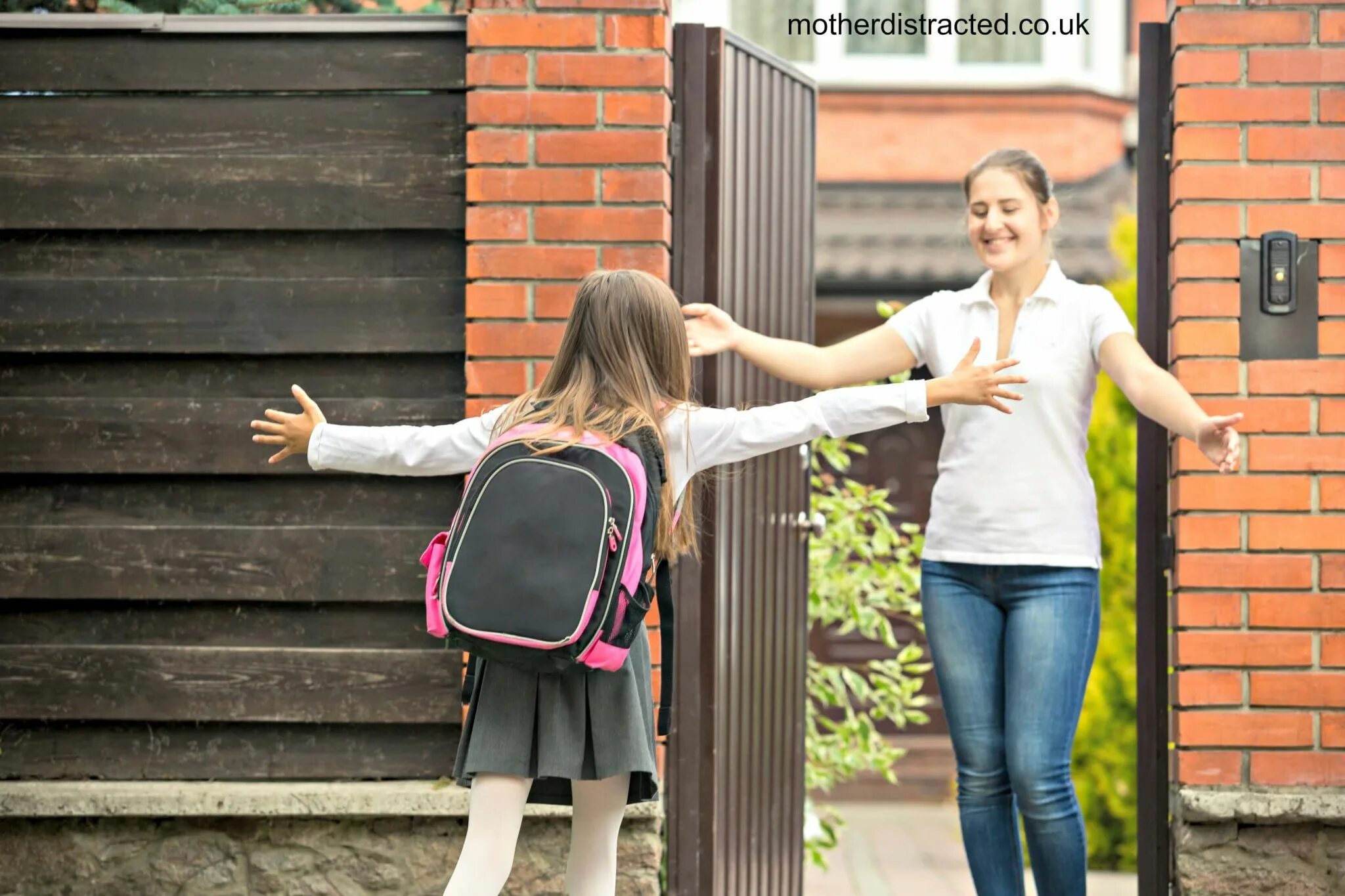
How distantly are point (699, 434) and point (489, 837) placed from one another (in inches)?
33.2

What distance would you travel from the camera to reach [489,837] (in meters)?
2.86

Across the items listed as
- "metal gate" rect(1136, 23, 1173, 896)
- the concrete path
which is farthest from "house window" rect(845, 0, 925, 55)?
"metal gate" rect(1136, 23, 1173, 896)

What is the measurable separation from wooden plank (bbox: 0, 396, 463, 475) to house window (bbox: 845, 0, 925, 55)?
25.5 ft

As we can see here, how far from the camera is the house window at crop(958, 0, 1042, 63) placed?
11062 millimetres

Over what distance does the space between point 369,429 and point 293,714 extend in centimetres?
109

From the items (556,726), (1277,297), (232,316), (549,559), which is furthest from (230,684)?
(1277,297)

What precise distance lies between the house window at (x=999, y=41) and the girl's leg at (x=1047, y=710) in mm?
8327

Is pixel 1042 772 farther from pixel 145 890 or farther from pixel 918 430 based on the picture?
pixel 918 430

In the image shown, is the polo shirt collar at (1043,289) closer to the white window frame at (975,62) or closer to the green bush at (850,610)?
the green bush at (850,610)

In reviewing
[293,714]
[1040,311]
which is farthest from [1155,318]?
[293,714]

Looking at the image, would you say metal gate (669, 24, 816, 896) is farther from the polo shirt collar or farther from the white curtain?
the white curtain

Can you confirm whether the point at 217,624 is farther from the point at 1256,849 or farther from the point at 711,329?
the point at 1256,849

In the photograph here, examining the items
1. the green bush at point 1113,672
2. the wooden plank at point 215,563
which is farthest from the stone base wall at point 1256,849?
the green bush at point 1113,672

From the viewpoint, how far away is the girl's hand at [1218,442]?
3203 millimetres
